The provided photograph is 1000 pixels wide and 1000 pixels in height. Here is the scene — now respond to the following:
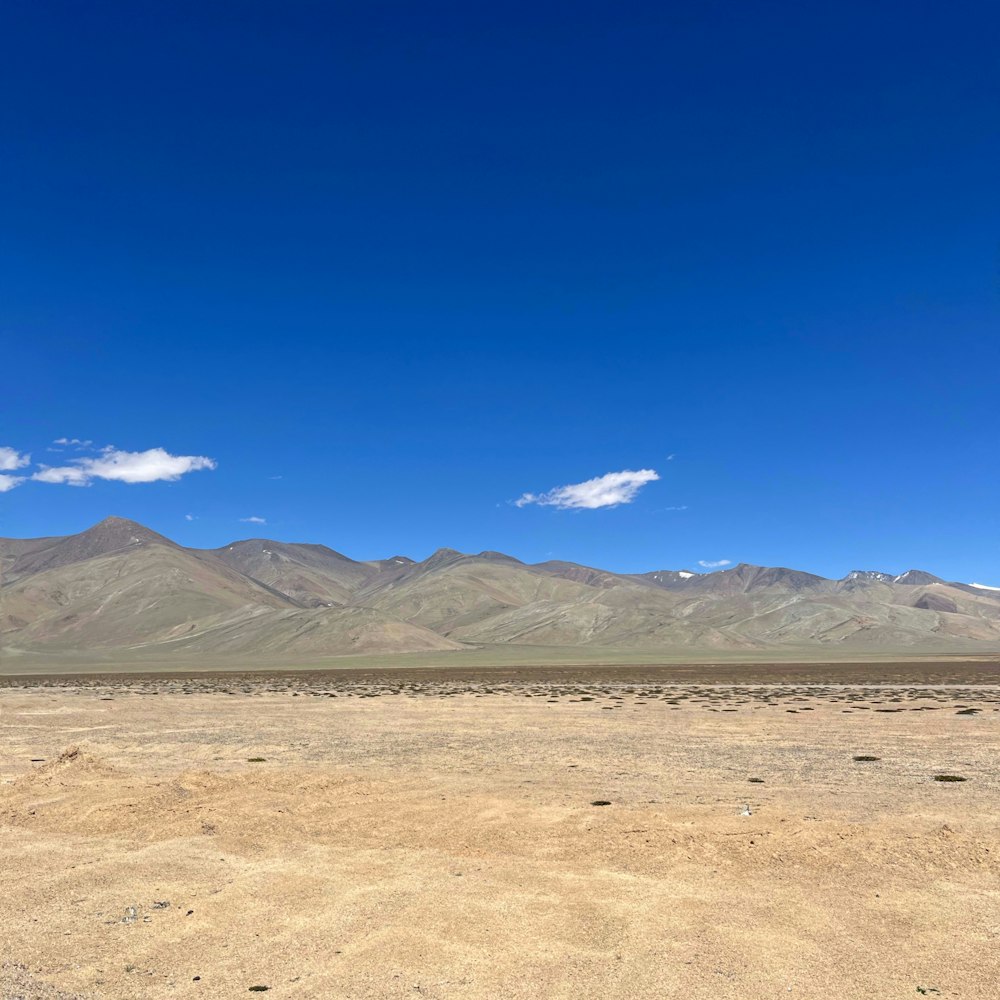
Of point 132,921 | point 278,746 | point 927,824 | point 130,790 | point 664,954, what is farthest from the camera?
point 278,746

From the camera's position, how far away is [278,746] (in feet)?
82.3

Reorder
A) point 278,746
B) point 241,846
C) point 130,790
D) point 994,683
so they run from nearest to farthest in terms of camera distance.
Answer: point 241,846 < point 130,790 < point 278,746 < point 994,683

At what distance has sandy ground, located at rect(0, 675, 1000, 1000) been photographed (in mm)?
7535

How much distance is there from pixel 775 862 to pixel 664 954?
12.0 ft

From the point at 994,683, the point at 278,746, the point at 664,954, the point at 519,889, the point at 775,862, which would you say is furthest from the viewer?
the point at 994,683

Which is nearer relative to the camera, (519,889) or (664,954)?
(664,954)

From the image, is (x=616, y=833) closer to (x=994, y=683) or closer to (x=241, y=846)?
(x=241, y=846)

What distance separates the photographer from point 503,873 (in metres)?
10.6

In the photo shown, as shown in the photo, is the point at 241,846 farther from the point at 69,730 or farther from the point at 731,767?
the point at 69,730

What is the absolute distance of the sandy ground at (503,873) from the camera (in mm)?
7535

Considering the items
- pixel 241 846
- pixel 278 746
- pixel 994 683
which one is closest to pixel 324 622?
pixel 994 683

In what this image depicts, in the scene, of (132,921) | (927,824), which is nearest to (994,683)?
(927,824)

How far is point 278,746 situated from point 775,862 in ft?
60.4

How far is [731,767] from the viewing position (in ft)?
65.5
